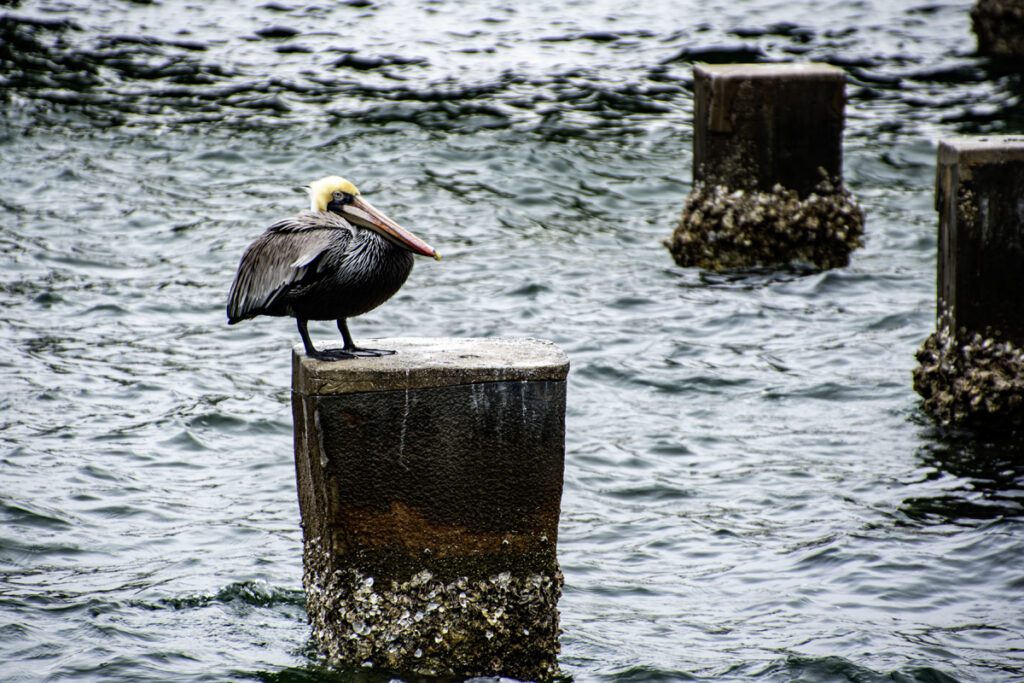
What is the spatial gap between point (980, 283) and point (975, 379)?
52 centimetres

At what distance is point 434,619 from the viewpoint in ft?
14.8

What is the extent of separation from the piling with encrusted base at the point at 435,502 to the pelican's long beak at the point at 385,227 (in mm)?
374

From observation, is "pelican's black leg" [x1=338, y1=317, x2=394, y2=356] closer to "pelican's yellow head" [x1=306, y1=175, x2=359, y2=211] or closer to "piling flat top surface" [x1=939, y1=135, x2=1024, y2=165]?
"pelican's yellow head" [x1=306, y1=175, x2=359, y2=211]

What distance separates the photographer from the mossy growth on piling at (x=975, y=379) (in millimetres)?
6957

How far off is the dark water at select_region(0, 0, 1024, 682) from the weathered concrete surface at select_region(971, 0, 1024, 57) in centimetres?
33

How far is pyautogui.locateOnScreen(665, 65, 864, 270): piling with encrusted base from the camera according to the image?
9.57 m

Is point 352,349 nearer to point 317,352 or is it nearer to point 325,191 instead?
point 317,352

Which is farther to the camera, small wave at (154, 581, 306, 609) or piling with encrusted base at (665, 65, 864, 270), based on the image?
piling with encrusted base at (665, 65, 864, 270)

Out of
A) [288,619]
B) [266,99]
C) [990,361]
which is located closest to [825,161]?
[990,361]

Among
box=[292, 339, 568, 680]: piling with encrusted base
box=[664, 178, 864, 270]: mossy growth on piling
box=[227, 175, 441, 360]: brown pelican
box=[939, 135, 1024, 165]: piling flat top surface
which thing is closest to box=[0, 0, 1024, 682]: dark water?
box=[664, 178, 864, 270]: mossy growth on piling

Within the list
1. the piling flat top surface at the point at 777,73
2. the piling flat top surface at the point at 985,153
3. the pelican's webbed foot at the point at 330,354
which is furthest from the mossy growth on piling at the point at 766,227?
the pelican's webbed foot at the point at 330,354

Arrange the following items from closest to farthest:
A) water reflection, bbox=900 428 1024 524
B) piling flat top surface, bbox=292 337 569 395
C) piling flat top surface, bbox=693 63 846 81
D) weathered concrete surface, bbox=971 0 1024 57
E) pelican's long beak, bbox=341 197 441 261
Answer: piling flat top surface, bbox=292 337 569 395, pelican's long beak, bbox=341 197 441 261, water reflection, bbox=900 428 1024 524, piling flat top surface, bbox=693 63 846 81, weathered concrete surface, bbox=971 0 1024 57

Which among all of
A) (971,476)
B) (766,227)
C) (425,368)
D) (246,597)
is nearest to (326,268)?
(425,368)

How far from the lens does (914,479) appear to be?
21.8 feet
